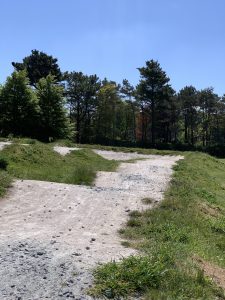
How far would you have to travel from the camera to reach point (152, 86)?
224 feet

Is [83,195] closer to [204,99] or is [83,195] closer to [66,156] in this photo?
[66,156]

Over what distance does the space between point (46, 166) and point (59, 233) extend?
10500 mm

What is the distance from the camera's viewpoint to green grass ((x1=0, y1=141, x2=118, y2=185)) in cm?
1642

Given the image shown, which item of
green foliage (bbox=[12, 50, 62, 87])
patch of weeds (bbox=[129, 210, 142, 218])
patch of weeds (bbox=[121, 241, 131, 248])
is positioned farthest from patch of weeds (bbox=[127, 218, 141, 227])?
green foliage (bbox=[12, 50, 62, 87])

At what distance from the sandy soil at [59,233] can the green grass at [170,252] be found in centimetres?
35

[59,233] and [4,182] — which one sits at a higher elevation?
[4,182]

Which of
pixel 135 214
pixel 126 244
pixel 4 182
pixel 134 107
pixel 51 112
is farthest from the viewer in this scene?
pixel 134 107

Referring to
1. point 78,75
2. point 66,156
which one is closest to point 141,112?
point 78,75

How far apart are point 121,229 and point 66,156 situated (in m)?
13.5

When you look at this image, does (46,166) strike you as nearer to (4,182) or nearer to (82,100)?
(4,182)

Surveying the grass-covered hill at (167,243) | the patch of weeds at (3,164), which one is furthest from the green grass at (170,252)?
the patch of weeds at (3,164)

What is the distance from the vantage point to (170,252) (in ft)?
24.1

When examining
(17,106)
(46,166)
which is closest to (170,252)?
(46,166)

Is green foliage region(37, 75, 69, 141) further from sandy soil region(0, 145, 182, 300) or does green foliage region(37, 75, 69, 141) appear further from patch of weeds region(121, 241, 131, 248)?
patch of weeds region(121, 241, 131, 248)
